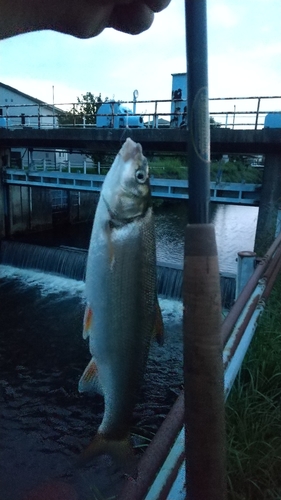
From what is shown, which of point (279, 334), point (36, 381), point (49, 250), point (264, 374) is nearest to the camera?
point (264, 374)

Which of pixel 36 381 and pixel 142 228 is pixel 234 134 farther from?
pixel 142 228

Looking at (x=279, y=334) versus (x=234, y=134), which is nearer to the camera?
(x=279, y=334)

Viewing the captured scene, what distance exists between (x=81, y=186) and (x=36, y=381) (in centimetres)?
1048

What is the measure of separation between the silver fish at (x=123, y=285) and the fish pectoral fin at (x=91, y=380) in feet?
0.12

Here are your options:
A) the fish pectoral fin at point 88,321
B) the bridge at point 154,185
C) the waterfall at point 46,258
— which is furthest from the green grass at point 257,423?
the waterfall at point 46,258

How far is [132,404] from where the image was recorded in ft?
5.06

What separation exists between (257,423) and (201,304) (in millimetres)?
2083

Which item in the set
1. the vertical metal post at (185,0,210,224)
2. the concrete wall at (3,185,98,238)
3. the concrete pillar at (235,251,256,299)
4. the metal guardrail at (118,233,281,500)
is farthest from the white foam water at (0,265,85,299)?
the vertical metal post at (185,0,210,224)

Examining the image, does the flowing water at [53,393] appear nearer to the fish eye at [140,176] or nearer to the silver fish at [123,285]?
the silver fish at [123,285]

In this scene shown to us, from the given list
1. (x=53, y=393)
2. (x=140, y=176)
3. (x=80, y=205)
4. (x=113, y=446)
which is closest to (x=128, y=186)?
(x=140, y=176)

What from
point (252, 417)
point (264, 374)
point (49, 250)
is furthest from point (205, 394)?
point (49, 250)

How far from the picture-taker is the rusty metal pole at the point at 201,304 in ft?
3.94

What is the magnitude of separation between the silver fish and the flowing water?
1668 millimetres

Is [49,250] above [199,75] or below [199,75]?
below
